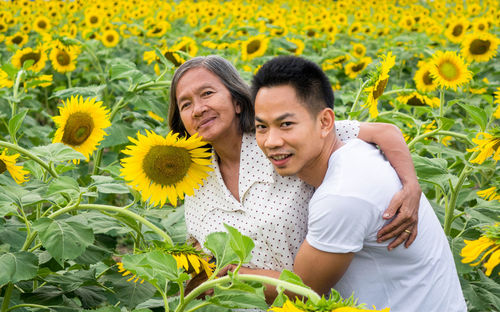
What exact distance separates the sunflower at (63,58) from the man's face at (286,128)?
263 centimetres

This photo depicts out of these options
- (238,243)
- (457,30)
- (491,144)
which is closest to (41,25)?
(457,30)

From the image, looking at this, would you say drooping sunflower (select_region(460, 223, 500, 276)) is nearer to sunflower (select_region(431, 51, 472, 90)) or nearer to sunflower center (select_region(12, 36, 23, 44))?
sunflower (select_region(431, 51, 472, 90))

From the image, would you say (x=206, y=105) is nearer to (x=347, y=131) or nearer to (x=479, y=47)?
(x=347, y=131)

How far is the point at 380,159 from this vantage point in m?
1.45

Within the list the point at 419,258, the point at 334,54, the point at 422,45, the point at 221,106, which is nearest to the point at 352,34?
the point at 422,45

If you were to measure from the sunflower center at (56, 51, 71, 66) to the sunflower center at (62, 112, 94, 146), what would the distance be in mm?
2001

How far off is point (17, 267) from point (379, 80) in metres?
1.24

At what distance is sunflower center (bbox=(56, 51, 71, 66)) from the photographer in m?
3.71

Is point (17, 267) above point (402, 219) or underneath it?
underneath

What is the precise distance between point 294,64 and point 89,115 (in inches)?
31.3

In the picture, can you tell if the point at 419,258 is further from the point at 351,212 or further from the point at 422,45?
the point at 422,45

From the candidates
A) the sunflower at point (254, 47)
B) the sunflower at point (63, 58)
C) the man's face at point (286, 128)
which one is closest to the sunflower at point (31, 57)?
the sunflower at point (63, 58)

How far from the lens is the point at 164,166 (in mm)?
1656

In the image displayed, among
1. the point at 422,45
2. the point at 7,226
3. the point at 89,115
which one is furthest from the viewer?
the point at 422,45
